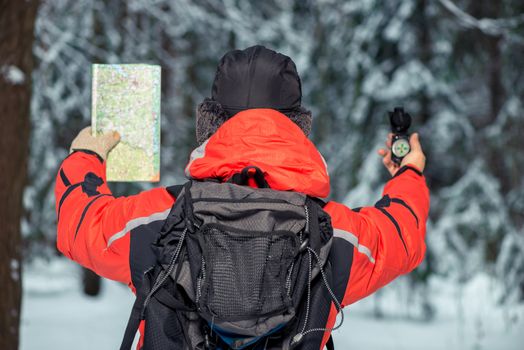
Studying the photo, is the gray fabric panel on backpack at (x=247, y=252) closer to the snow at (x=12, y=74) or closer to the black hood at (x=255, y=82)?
the black hood at (x=255, y=82)

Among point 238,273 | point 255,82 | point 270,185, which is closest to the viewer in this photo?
point 238,273

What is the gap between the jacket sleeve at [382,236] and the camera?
213 cm

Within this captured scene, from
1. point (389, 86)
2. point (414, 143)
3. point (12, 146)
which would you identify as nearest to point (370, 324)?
point (389, 86)

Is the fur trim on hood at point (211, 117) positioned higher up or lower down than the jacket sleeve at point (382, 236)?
higher up

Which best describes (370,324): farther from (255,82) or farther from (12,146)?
(255,82)

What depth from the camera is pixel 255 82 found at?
219 cm

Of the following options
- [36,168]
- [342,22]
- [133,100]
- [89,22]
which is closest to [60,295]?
[36,168]

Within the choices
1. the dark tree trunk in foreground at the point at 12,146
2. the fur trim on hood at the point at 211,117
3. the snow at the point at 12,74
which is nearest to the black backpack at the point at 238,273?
the fur trim on hood at the point at 211,117

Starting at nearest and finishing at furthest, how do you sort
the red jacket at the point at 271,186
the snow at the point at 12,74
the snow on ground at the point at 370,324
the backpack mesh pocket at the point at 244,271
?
the backpack mesh pocket at the point at 244,271 < the red jacket at the point at 271,186 < the snow at the point at 12,74 < the snow on ground at the point at 370,324

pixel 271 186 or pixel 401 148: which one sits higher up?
pixel 401 148

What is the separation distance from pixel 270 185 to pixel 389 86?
25.5 ft

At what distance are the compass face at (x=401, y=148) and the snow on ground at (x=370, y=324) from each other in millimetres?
6656

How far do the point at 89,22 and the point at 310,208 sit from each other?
895 centimetres

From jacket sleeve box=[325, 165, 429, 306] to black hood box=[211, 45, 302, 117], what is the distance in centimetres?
37
